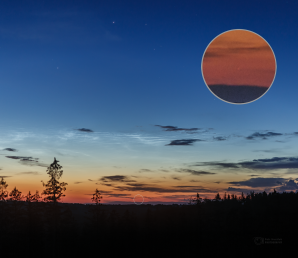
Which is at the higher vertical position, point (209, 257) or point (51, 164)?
point (51, 164)

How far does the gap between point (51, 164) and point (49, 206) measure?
22.2ft

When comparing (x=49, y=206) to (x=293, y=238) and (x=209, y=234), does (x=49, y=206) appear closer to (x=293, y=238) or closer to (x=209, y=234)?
(x=209, y=234)

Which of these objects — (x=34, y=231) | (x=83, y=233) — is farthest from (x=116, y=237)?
(x=34, y=231)

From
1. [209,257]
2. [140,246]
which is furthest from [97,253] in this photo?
[209,257]

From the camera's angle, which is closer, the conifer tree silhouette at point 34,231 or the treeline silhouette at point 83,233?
the treeline silhouette at point 83,233

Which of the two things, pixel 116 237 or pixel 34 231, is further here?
pixel 116 237

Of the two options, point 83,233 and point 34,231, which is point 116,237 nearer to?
point 83,233

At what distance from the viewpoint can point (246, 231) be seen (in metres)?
81.8

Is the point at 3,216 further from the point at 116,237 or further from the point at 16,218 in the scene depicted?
the point at 116,237

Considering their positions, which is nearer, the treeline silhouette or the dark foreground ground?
the treeline silhouette

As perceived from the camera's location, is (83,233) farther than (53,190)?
Yes

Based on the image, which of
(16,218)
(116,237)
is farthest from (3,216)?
(116,237)

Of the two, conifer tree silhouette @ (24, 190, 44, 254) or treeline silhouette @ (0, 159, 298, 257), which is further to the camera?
conifer tree silhouette @ (24, 190, 44, 254)

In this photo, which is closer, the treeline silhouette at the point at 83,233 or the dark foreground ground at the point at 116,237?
the treeline silhouette at the point at 83,233
